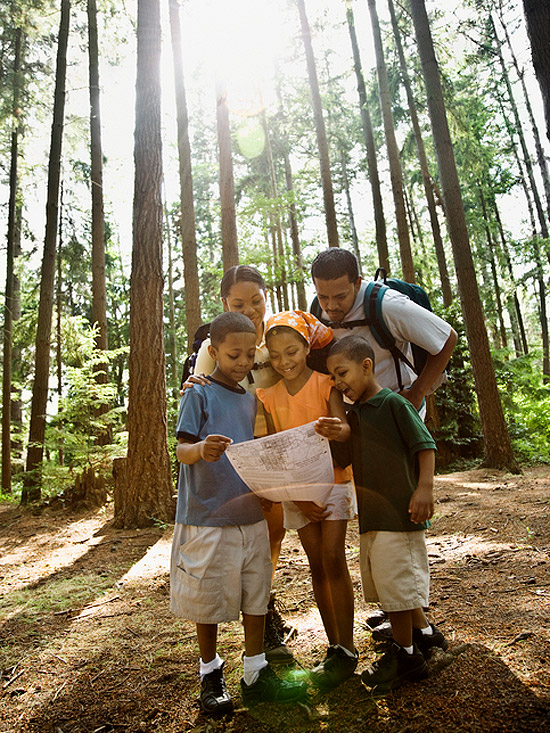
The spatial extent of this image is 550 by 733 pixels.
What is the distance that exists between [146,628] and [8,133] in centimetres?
1472

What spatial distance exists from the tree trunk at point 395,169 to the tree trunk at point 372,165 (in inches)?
24.5

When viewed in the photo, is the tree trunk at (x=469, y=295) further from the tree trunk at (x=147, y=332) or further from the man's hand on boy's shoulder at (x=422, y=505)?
the man's hand on boy's shoulder at (x=422, y=505)

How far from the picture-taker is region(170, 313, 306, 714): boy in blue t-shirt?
2.29m

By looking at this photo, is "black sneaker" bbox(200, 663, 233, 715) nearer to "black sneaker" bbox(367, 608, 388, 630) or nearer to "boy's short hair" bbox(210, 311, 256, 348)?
"black sneaker" bbox(367, 608, 388, 630)

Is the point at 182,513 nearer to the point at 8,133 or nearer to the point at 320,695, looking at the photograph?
the point at 320,695

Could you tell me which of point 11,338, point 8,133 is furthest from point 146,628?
point 8,133

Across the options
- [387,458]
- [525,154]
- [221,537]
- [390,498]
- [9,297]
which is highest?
[525,154]

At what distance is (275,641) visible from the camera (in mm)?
2770

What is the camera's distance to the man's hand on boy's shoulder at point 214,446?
7.18 ft

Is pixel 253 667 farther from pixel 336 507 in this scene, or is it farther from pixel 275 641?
pixel 336 507

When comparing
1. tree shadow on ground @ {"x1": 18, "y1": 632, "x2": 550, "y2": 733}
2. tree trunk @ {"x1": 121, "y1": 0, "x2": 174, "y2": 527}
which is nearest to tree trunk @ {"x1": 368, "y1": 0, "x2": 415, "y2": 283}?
tree trunk @ {"x1": 121, "y1": 0, "x2": 174, "y2": 527}

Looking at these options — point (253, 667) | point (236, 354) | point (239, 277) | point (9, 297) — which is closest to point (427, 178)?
point (9, 297)

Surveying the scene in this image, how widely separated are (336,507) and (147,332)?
5039 millimetres

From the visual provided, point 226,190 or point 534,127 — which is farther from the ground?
point 534,127
